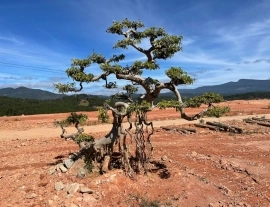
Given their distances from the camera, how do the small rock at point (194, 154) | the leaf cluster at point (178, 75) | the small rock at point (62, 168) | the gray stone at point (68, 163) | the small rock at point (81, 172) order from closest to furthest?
the leaf cluster at point (178, 75)
the small rock at point (81, 172)
the small rock at point (62, 168)
the gray stone at point (68, 163)
the small rock at point (194, 154)

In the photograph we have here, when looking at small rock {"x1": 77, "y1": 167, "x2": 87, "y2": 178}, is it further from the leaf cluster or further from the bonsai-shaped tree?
the leaf cluster

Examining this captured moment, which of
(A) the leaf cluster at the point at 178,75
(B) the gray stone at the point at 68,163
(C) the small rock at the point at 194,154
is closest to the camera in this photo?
(A) the leaf cluster at the point at 178,75

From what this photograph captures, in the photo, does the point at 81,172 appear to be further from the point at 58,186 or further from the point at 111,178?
the point at 111,178

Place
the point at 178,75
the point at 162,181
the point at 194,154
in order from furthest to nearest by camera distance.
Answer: the point at 194,154, the point at 162,181, the point at 178,75

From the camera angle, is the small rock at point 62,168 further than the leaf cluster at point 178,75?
Yes

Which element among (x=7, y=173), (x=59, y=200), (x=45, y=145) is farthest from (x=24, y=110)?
(x=59, y=200)

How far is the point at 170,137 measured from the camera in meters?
17.2

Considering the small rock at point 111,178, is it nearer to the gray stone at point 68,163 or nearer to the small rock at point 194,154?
the gray stone at point 68,163

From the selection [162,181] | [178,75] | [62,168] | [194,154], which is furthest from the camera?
[194,154]

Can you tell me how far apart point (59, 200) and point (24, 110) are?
42.5m

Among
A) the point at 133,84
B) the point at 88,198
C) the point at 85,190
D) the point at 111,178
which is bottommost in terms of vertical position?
the point at 88,198

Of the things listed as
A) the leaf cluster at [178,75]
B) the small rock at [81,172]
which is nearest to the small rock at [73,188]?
the small rock at [81,172]

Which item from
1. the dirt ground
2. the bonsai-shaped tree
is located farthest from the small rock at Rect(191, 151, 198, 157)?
the bonsai-shaped tree

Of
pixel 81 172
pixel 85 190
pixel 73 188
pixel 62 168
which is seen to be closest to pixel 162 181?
pixel 85 190
